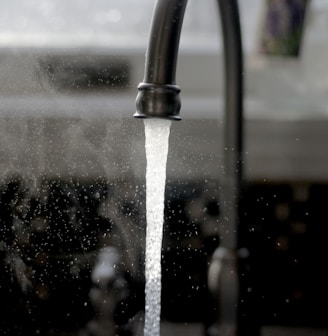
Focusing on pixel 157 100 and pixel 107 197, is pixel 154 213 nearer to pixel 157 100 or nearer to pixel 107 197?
pixel 107 197

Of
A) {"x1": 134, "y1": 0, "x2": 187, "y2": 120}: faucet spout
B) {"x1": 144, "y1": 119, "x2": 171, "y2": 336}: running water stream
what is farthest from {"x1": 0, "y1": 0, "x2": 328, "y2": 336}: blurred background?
{"x1": 134, "y1": 0, "x2": 187, "y2": 120}: faucet spout

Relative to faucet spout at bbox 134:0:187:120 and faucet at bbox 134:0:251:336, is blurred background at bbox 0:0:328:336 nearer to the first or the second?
faucet at bbox 134:0:251:336

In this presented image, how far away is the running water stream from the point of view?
428 mm

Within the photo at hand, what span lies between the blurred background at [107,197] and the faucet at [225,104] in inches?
0.5

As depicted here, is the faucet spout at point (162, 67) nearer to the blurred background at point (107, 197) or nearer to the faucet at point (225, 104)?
the faucet at point (225, 104)

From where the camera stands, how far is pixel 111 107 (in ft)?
1.76

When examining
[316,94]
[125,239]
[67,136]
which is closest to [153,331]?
[125,239]

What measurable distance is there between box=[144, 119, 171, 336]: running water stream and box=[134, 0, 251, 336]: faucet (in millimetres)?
37

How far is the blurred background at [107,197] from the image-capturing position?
516 mm

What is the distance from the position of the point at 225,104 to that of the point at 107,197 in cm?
16

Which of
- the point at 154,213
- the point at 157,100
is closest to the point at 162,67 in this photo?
the point at 157,100

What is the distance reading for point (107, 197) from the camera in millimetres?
523

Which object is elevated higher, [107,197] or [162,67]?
[162,67]

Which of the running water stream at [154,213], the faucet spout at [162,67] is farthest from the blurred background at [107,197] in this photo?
the faucet spout at [162,67]
